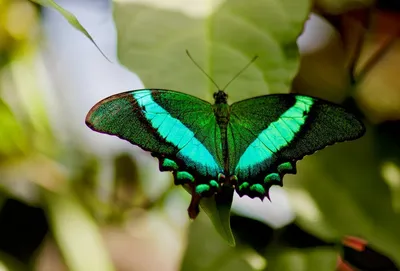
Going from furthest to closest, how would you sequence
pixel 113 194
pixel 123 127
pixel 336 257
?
pixel 113 194
pixel 336 257
pixel 123 127

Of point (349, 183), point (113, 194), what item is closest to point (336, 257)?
point (349, 183)

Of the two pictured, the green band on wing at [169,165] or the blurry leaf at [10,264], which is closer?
the green band on wing at [169,165]

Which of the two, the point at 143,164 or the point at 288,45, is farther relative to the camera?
the point at 143,164

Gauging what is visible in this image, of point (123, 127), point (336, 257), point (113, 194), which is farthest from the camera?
point (113, 194)

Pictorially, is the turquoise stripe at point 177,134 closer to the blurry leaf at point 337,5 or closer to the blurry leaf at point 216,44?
the blurry leaf at point 216,44

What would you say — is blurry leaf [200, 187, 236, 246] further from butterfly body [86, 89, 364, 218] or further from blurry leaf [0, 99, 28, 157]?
blurry leaf [0, 99, 28, 157]

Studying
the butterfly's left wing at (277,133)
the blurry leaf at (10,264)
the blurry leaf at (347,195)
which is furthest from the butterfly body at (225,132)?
the blurry leaf at (10,264)

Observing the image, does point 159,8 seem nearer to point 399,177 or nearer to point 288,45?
point 288,45
